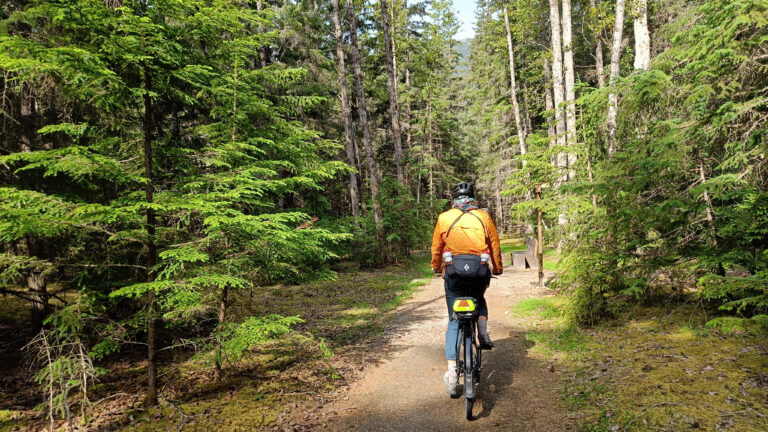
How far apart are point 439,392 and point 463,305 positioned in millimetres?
1651

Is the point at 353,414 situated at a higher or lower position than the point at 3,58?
lower

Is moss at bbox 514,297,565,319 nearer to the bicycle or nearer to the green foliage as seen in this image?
the bicycle

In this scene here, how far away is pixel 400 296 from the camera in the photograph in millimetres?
11273

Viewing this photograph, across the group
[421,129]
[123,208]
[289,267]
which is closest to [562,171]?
[289,267]

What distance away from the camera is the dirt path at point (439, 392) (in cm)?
394

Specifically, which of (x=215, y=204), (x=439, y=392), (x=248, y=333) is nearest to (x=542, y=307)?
(x=439, y=392)

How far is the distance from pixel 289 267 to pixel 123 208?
88.1 inches

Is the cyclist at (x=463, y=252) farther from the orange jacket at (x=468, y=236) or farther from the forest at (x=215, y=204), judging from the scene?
the forest at (x=215, y=204)

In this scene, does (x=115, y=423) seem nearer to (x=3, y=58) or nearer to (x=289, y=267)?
(x=289, y=267)

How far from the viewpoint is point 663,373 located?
4.12m

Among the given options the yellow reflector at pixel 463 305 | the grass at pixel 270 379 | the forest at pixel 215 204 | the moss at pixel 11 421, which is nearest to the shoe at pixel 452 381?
the yellow reflector at pixel 463 305


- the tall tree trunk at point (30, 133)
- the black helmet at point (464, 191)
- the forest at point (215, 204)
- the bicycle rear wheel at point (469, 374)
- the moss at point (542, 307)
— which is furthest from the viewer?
the moss at point (542, 307)

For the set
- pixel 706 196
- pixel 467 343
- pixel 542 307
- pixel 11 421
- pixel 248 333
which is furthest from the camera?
pixel 542 307

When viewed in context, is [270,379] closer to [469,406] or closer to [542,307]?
[469,406]
